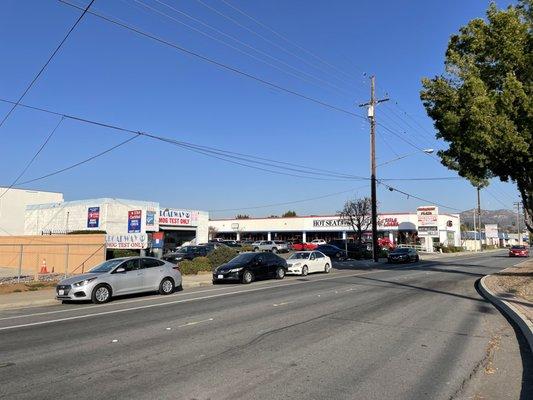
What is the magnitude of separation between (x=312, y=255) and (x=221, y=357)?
21.4 meters

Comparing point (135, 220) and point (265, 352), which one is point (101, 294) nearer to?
point (265, 352)

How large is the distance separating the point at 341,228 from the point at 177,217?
33489 millimetres

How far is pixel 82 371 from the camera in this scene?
6898 millimetres

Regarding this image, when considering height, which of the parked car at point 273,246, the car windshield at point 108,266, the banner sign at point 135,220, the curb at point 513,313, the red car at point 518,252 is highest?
the banner sign at point 135,220

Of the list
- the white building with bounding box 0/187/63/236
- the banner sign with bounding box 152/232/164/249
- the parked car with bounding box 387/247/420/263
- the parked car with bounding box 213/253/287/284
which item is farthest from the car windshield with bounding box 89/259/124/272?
the white building with bounding box 0/187/63/236

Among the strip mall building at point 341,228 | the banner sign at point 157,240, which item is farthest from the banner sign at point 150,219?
the strip mall building at point 341,228

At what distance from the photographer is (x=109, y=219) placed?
42.5m

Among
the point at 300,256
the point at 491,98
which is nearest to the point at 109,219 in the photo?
the point at 300,256

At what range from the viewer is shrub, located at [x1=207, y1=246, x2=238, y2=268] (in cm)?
2923

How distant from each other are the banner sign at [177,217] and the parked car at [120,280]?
27.6m

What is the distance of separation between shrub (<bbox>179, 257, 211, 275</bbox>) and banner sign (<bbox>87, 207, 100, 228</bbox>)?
18288mm

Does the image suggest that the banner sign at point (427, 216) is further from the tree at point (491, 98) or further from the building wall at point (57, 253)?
the building wall at point (57, 253)

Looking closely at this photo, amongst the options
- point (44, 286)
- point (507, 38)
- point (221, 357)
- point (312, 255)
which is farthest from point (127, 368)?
point (312, 255)

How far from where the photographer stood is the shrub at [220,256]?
29234 millimetres
